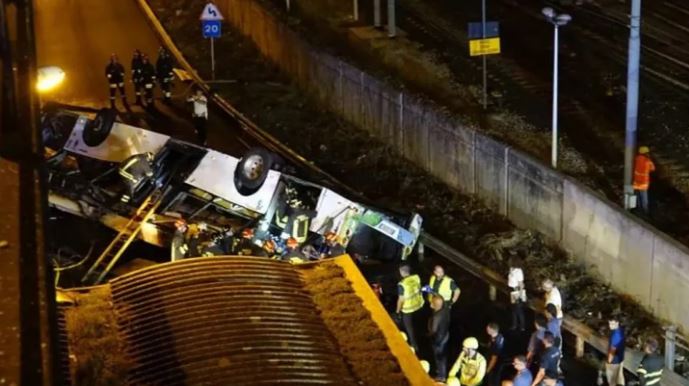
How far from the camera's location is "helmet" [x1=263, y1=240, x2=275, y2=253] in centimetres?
1509

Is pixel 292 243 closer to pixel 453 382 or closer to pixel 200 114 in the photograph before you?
pixel 453 382

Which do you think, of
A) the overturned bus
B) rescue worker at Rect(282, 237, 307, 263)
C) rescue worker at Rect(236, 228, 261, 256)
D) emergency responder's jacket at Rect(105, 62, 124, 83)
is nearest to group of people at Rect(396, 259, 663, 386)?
rescue worker at Rect(282, 237, 307, 263)

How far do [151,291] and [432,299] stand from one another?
658 cm

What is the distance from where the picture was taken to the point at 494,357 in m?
13.0

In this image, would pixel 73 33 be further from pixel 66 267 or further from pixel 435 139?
pixel 66 267

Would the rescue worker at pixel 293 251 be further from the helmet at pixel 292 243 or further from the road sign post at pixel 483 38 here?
the road sign post at pixel 483 38

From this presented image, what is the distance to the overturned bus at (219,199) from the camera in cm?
1614

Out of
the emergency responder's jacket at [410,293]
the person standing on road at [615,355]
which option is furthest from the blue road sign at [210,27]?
the person standing on road at [615,355]

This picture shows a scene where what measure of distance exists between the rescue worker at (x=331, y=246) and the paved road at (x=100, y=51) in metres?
6.34

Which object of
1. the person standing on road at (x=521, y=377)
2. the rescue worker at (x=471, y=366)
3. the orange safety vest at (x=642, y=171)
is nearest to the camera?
the person standing on road at (x=521, y=377)

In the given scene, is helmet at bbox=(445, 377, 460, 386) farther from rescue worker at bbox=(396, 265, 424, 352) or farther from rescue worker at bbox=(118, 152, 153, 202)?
rescue worker at bbox=(118, 152, 153, 202)

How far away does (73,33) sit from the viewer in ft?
96.8

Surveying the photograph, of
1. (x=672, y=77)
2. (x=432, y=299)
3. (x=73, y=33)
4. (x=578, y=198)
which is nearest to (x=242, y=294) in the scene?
(x=432, y=299)

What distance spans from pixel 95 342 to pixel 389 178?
567 inches
